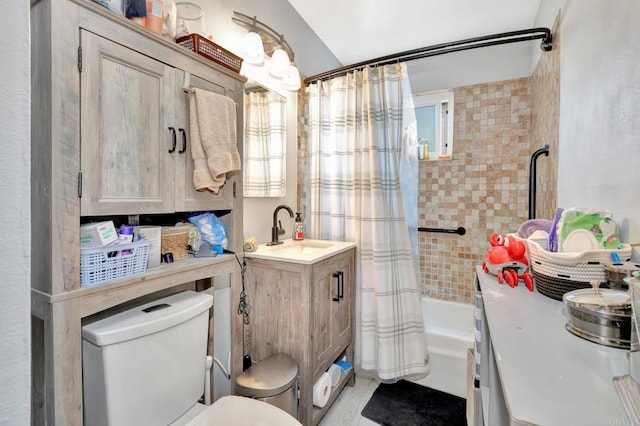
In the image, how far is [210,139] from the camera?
1.23m

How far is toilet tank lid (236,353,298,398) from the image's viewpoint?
1386 mm

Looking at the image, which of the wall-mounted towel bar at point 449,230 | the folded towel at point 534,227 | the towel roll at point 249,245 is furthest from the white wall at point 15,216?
the wall-mounted towel bar at point 449,230

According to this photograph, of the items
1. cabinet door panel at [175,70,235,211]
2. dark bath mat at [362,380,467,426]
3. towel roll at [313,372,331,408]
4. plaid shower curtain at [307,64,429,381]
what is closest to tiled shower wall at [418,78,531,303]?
plaid shower curtain at [307,64,429,381]

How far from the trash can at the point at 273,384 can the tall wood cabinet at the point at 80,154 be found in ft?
2.10

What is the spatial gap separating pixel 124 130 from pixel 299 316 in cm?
113

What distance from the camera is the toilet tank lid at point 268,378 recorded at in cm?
139

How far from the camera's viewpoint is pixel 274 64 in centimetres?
195

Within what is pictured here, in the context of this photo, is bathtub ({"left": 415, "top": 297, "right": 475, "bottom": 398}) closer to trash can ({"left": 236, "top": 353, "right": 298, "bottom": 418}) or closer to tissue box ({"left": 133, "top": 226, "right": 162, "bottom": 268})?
trash can ({"left": 236, "top": 353, "right": 298, "bottom": 418})

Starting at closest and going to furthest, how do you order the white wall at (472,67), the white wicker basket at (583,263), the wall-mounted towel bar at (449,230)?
the white wicker basket at (583,263) → the white wall at (472,67) → the wall-mounted towel bar at (449,230)

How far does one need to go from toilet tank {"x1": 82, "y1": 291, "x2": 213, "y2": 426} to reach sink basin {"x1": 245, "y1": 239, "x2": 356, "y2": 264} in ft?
1.52

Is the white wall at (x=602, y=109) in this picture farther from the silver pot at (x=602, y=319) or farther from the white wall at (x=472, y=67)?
the white wall at (x=472, y=67)

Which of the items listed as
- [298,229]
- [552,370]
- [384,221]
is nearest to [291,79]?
[298,229]

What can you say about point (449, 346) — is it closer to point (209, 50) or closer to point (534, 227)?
point (534, 227)

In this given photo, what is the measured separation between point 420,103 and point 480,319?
2.45 meters
